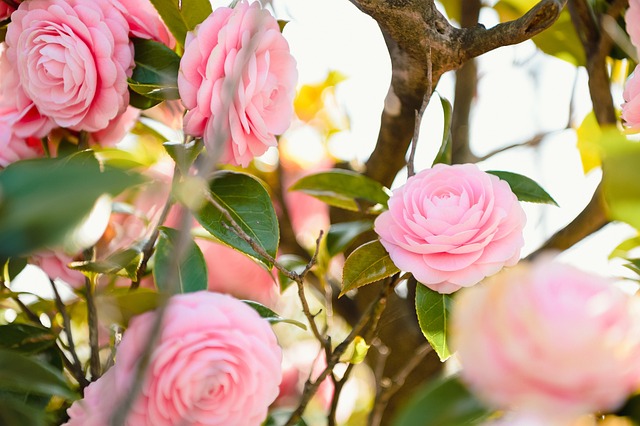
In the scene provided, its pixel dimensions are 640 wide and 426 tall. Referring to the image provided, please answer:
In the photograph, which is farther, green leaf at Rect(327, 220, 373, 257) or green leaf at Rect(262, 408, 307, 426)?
green leaf at Rect(327, 220, 373, 257)

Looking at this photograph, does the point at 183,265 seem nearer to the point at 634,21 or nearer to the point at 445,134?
the point at 445,134

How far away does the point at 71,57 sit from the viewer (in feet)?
1.93

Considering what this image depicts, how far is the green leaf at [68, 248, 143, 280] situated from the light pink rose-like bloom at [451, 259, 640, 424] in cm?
34

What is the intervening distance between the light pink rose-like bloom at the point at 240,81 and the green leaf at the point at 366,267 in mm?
110

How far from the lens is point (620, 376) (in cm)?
31

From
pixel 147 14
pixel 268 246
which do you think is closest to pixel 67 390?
pixel 268 246

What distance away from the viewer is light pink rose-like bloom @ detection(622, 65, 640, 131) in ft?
1.84

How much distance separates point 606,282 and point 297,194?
76cm

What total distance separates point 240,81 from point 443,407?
0.27m

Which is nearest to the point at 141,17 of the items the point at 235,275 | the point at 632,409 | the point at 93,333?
the point at 93,333

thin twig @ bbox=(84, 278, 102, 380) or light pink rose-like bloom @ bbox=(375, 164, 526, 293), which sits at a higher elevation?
light pink rose-like bloom @ bbox=(375, 164, 526, 293)

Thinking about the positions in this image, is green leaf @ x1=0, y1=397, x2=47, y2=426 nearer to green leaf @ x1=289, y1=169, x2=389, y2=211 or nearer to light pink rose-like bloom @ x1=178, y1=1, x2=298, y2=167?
light pink rose-like bloom @ x1=178, y1=1, x2=298, y2=167

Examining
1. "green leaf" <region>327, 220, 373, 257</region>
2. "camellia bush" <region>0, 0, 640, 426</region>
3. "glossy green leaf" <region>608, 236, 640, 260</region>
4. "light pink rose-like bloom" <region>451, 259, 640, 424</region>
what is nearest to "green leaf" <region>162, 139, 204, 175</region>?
"camellia bush" <region>0, 0, 640, 426</region>

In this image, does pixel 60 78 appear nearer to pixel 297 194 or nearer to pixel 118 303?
pixel 118 303
